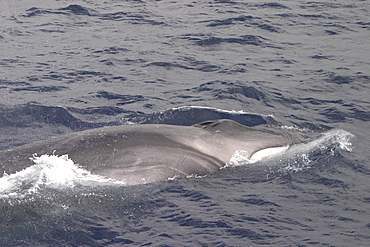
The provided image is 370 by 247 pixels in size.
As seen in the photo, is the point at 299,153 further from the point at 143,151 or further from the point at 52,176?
the point at 52,176

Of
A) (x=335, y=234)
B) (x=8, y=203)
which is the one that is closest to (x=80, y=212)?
(x=8, y=203)

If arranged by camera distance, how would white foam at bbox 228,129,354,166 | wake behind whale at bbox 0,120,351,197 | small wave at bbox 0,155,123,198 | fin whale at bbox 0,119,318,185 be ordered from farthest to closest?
white foam at bbox 228,129,354,166, fin whale at bbox 0,119,318,185, wake behind whale at bbox 0,120,351,197, small wave at bbox 0,155,123,198

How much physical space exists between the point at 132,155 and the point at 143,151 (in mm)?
217

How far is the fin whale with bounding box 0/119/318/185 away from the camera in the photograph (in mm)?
9914

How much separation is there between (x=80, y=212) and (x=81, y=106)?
7.10m

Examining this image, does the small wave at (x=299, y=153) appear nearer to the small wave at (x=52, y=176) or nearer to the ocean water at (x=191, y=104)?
the ocean water at (x=191, y=104)

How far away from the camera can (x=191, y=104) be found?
16.2 metres

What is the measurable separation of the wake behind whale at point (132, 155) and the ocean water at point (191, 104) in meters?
0.07

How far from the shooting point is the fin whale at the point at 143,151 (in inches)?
390

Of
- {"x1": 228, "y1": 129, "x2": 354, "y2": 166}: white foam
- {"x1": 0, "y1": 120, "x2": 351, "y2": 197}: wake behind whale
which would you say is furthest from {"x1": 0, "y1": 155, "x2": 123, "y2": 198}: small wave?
{"x1": 228, "y1": 129, "x2": 354, "y2": 166}: white foam

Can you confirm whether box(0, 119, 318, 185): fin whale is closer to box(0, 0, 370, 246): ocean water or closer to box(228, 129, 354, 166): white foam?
box(228, 129, 354, 166): white foam

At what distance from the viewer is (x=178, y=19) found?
2595 centimetres

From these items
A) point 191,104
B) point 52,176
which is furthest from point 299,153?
point 191,104

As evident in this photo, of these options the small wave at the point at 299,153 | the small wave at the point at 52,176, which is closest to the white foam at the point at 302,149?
the small wave at the point at 299,153
